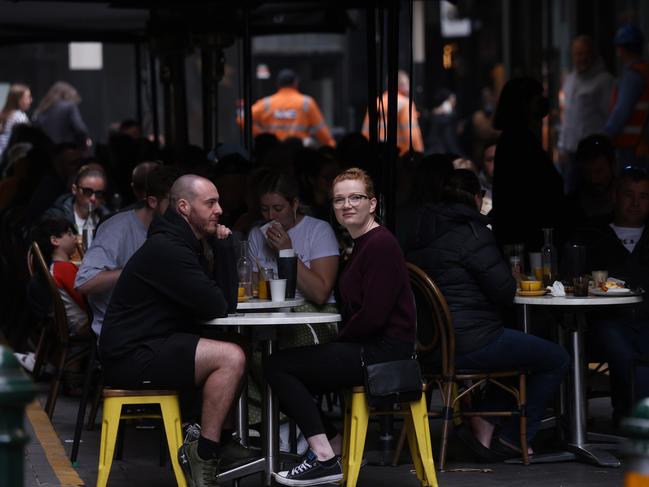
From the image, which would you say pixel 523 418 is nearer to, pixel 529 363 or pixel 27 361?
pixel 529 363

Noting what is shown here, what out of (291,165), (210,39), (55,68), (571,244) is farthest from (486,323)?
(55,68)

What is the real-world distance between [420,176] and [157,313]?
2830mm

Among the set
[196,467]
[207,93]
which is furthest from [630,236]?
[207,93]

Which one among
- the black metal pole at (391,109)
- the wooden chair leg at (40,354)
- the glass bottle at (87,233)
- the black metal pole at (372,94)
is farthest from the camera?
the wooden chair leg at (40,354)

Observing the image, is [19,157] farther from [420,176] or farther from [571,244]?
[571,244]

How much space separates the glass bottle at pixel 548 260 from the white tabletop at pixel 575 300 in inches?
8.8

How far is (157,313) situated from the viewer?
6.67 metres

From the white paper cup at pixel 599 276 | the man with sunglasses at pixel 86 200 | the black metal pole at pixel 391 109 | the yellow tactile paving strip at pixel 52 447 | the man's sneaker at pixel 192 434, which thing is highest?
the black metal pole at pixel 391 109

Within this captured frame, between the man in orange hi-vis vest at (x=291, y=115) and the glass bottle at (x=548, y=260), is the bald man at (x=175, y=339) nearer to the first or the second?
the glass bottle at (x=548, y=260)

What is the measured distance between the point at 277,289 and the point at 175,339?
74 centimetres

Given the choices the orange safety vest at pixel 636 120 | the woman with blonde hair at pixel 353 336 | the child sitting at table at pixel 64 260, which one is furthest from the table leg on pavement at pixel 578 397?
the orange safety vest at pixel 636 120

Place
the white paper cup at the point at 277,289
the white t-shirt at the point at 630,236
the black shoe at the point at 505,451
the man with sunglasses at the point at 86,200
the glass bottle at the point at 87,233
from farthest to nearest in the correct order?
the man with sunglasses at the point at 86,200, the glass bottle at the point at 87,233, the white t-shirt at the point at 630,236, the black shoe at the point at 505,451, the white paper cup at the point at 277,289

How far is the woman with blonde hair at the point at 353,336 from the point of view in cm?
664

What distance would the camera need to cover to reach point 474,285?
7.53 meters
